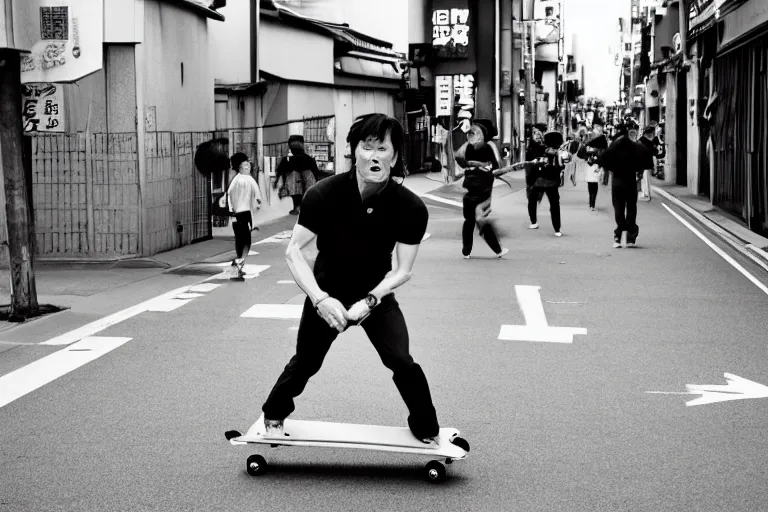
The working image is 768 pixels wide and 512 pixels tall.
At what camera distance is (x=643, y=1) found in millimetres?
91562

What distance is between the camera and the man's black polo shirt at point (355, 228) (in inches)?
234

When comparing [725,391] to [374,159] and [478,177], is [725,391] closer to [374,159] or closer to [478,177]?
[374,159]

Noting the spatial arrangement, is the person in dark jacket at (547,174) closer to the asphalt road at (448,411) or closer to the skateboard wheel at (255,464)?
the asphalt road at (448,411)

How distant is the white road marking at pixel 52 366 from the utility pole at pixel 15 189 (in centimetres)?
164

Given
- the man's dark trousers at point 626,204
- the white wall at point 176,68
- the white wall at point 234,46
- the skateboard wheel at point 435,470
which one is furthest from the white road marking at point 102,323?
the white wall at point 234,46

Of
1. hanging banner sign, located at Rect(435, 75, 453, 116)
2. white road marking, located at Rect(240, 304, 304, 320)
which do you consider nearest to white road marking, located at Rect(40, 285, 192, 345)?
white road marking, located at Rect(240, 304, 304, 320)

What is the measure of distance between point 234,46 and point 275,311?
1682 cm

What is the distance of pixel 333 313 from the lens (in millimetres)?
5766

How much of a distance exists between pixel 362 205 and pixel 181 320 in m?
5.96

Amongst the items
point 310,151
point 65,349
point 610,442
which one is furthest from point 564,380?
point 310,151

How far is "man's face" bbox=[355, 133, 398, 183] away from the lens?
5.91m

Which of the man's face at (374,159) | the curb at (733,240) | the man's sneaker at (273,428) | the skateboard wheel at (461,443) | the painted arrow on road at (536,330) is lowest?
the painted arrow on road at (536,330)

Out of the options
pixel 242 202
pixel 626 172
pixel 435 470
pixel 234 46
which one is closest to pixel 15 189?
pixel 242 202

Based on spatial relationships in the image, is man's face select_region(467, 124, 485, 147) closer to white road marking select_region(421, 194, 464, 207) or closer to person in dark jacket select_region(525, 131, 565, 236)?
person in dark jacket select_region(525, 131, 565, 236)
